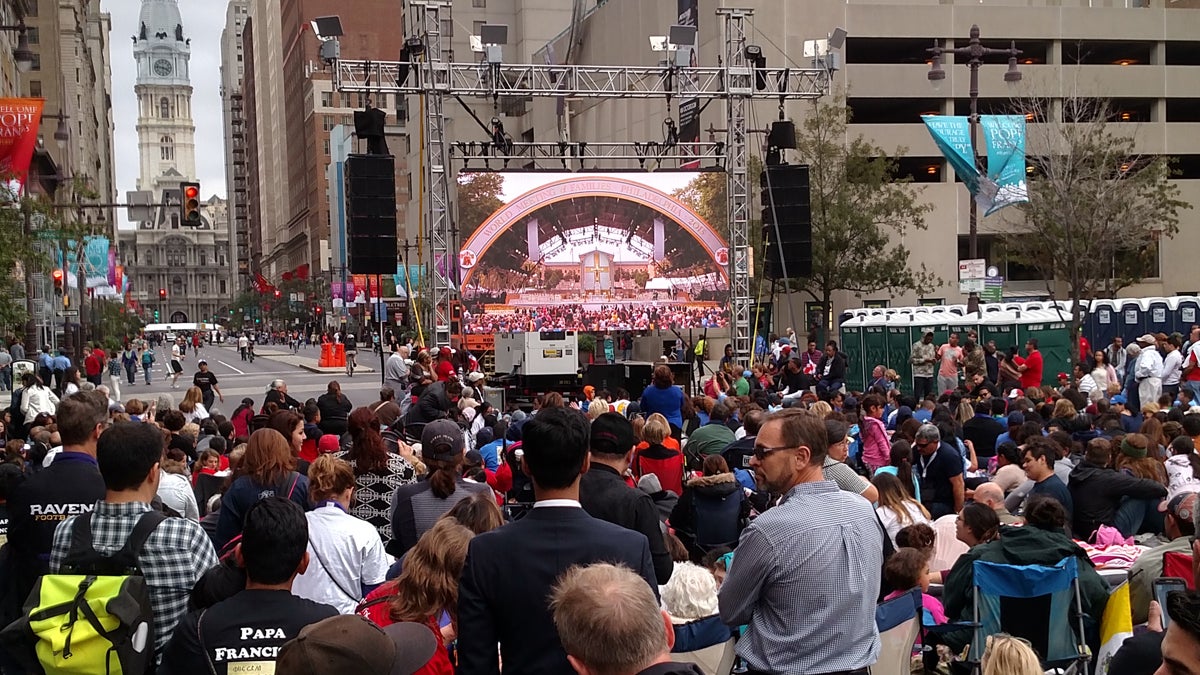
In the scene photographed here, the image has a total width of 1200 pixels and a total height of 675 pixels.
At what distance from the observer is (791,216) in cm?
2711

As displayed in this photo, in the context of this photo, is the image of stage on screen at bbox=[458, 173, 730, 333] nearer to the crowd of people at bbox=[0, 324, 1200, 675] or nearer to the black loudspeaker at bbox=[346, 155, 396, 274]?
the black loudspeaker at bbox=[346, 155, 396, 274]

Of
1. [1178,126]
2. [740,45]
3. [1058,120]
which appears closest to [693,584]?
[740,45]

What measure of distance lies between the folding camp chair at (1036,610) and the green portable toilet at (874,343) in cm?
2198

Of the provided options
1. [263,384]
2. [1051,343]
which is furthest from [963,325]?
[263,384]

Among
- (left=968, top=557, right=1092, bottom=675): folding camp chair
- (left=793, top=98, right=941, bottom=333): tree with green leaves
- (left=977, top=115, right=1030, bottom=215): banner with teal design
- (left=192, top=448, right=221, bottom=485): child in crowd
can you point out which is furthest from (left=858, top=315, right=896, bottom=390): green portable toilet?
(left=968, top=557, right=1092, bottom=675): folding camp chair

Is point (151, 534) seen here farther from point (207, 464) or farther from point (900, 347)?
point (900, 347)

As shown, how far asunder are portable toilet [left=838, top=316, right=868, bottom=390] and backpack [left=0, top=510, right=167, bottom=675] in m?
25.3

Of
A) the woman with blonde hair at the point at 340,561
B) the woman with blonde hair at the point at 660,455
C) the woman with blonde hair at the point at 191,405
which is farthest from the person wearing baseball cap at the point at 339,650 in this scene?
the woman with blonde hair at the point at 191,405

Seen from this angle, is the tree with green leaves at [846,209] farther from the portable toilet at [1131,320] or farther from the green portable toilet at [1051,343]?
the green portable toilet at [1051,343]

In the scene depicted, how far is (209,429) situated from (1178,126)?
49591 mm

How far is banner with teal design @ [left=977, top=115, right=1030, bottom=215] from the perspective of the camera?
1021 inches

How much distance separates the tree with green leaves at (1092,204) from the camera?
39594 mm

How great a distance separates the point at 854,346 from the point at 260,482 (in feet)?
77.5

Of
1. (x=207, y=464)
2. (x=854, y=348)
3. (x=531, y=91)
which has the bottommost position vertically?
(x=207, y=464)
